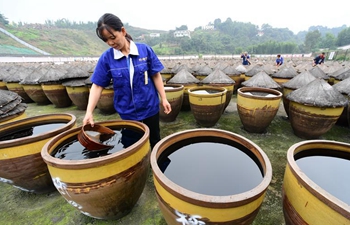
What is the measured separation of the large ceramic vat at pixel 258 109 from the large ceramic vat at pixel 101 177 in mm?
2656

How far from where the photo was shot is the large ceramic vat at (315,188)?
3.31ft

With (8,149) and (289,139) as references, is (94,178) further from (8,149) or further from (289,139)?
(289,139)

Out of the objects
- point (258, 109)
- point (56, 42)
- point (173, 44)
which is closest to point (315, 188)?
point (258, 109)

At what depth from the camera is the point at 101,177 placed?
1.49 m

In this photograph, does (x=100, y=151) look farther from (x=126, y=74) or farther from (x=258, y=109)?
(x=258, y=109)

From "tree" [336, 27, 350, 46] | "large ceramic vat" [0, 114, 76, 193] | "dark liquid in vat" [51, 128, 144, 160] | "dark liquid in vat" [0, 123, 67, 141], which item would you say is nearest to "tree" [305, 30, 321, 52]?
"tree" [336, 27, 350, 46]

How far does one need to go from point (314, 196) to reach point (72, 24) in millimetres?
121445

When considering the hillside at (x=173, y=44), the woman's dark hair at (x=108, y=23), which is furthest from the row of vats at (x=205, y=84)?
the hillside at (x=173, y=44)

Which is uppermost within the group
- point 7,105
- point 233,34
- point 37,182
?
point 233,34

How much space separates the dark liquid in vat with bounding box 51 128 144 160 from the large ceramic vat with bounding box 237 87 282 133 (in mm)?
2553

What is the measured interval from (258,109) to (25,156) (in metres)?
3.80

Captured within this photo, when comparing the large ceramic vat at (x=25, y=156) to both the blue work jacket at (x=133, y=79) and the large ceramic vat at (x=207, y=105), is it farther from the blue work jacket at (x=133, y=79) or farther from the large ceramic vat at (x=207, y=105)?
the large ceramic vat at (x=207, y=105)

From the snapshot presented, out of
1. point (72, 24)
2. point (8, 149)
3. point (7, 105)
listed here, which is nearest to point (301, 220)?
point (8, 149)

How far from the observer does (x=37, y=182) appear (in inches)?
86.0
